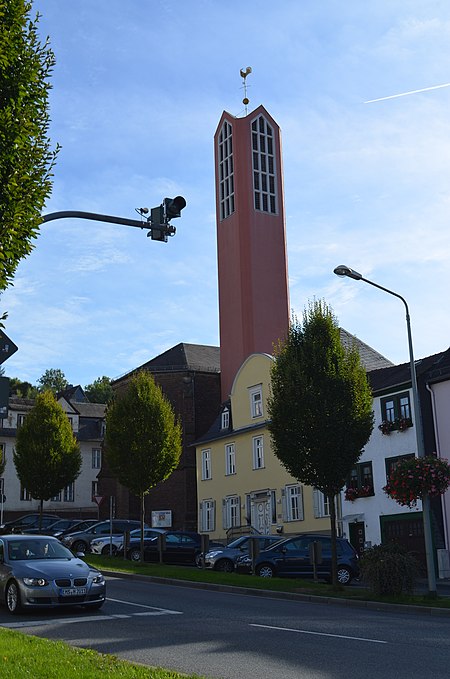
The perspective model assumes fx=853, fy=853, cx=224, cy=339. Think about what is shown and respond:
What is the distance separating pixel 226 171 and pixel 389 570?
44.5m

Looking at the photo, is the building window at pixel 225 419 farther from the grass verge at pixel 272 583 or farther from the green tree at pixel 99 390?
the green tree at pixel 99 390

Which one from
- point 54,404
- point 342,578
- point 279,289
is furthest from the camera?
point 279,289

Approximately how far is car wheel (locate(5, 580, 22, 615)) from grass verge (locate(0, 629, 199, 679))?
14.3 ft

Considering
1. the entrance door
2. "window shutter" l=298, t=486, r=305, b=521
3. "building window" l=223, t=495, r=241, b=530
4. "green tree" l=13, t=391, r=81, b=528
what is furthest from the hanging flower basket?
"building window" l=223, t=495, r=241, b=530

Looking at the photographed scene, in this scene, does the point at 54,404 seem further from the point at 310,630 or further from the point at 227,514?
the point at 310,630

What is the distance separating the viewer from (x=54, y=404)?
139 feet

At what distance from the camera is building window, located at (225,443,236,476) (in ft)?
152

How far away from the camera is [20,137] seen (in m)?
9.42

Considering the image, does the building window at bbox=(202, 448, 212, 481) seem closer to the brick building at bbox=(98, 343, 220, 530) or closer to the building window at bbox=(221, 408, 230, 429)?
the building window at bbox=(221, 408, 230, 429)

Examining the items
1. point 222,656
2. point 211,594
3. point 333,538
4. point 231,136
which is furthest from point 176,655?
point 231,136

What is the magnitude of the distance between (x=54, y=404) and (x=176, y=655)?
32.5 m

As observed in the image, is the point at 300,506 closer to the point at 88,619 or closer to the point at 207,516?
the point at 207,516

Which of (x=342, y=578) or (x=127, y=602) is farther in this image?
(x=342, y=578)

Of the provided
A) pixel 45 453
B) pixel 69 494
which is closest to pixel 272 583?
pixel 45 453
